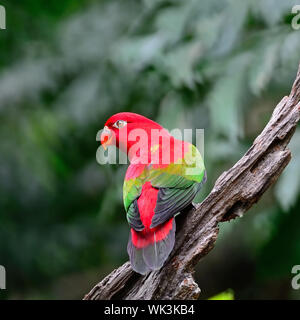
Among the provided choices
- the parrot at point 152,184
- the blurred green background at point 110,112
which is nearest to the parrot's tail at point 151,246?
the parrot at point 152,184

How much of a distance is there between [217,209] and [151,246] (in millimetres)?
234

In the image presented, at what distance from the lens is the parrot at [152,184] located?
1722 millimetres

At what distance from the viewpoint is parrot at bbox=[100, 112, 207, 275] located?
172 cm

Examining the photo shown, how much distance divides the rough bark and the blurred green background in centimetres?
92

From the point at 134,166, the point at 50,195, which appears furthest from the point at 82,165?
the point at 134,166

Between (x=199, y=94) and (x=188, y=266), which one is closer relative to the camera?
(x=188, y=266)

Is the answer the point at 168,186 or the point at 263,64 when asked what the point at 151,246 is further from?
the point at 263,64

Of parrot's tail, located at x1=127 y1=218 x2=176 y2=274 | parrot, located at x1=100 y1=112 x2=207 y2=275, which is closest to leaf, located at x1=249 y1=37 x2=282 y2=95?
parrot, located at x1=100 y1=112 x2=207 y2=275

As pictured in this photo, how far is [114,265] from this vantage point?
447 cm

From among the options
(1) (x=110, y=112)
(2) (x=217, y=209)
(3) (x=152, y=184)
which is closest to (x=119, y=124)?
(3) (x=152, y=184)

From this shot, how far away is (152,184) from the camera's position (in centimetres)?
183

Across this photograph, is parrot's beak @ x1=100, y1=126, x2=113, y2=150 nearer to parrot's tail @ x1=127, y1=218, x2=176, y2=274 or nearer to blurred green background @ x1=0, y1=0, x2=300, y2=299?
parrot's tail @ x1=127, y1=218, x2=176, y2=274

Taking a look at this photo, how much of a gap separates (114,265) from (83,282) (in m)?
0.28
